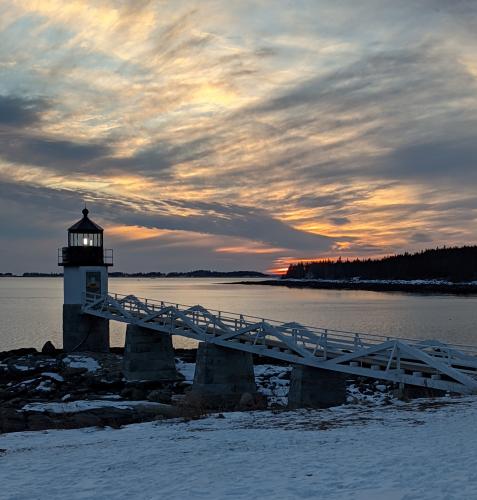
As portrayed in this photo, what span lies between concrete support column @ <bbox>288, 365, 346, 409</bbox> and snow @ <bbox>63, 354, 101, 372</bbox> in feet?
50.6

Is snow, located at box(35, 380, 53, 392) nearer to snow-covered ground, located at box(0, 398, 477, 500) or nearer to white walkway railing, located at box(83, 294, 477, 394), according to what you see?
white walkway railing, located at box(83, 294, 477, 394)

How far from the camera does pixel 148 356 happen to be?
3030 cm

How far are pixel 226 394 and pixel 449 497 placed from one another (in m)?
17.8

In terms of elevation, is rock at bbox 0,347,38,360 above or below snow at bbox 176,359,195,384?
above

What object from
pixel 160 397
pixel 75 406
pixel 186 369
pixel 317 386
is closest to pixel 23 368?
pixel 186 369

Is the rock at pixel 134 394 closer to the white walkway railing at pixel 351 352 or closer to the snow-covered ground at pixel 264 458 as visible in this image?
the white walkway railing at pixel 351 352

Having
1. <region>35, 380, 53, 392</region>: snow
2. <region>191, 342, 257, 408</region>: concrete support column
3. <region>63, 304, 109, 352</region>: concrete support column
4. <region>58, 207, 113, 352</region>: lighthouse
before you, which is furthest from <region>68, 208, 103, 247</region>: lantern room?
<region>191, 342, 257, 408</region>: concrete support column

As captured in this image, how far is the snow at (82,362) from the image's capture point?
30.8 meters

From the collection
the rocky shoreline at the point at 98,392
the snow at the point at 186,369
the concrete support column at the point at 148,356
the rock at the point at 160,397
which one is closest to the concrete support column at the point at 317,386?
the rocky shoreline at the point at 98,392

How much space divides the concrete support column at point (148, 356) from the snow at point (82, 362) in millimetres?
2157

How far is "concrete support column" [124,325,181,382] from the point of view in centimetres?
2984

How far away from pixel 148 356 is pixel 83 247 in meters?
10.1

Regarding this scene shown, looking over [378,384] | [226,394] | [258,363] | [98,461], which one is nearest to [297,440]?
[98,461]

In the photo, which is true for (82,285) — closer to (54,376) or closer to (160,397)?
(54,376)
